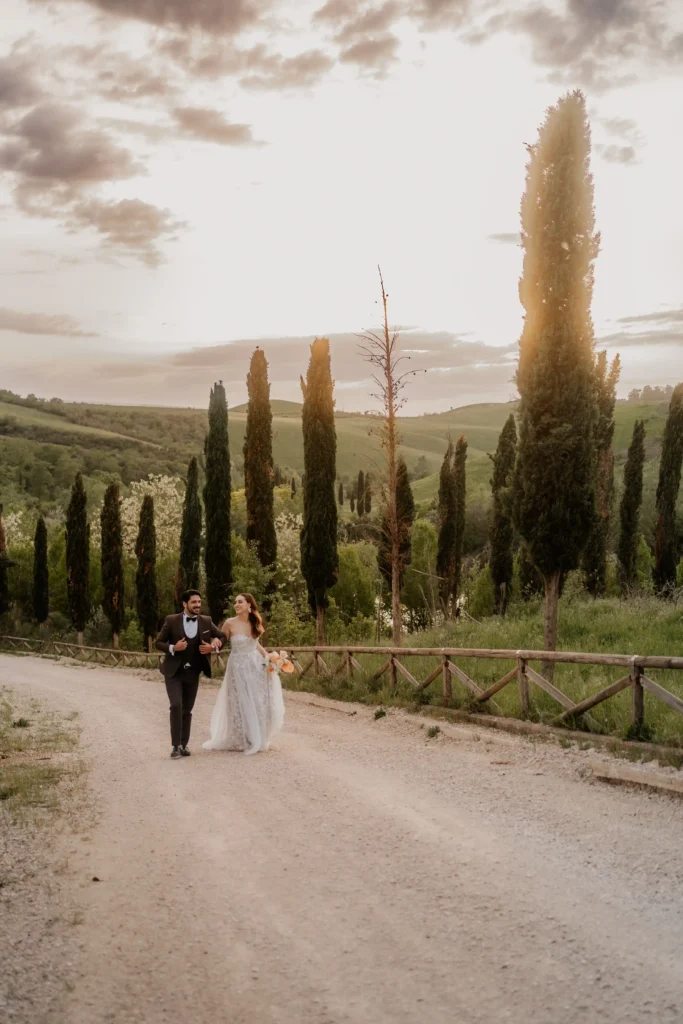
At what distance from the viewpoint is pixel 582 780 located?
9.70m

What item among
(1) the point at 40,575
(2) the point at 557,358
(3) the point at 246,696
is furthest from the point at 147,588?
(3) the point at 246,696

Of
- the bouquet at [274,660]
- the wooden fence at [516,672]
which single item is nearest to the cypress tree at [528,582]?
the wooden fence at [516,672]

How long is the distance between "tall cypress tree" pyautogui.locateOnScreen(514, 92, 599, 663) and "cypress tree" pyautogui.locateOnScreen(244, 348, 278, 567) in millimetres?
22902

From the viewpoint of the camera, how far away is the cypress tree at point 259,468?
39.8 metres

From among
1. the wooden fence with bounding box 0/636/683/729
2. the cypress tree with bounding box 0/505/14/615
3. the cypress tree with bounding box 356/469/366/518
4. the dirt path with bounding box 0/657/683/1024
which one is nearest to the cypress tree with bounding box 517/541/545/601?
the wooden fence with bounding box 0/636/683/729

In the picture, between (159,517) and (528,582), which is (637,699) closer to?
(528,582)

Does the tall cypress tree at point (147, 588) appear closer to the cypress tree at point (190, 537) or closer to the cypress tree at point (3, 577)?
the cypress tree at point (190, 537)

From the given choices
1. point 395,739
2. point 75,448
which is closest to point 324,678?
point 395,739

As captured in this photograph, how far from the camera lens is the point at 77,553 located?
58.6 metres

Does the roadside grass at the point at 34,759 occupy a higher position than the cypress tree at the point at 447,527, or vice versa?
the cypress tree at the point at 447,527

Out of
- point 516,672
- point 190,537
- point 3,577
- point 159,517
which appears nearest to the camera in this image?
point 516,672

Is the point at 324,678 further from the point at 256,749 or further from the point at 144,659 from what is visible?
the point at 144,659

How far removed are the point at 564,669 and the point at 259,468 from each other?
2575 centimetres

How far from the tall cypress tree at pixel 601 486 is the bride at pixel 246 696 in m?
6.68
